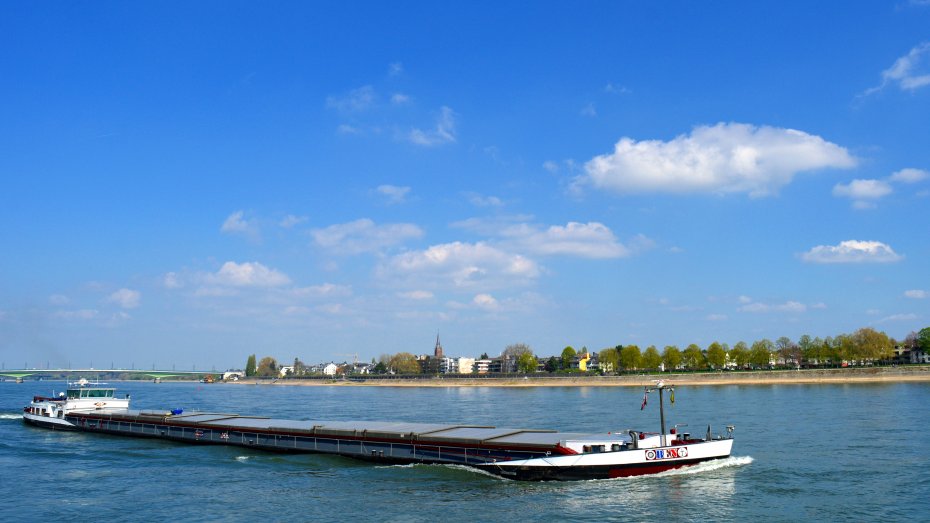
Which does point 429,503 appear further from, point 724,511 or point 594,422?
point 594,422

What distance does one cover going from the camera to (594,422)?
76.9m

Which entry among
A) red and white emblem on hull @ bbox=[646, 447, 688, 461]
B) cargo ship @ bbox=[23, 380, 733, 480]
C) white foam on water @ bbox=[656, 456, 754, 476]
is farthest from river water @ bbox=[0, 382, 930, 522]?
red and white emblem on hull @ bbox=[646, 447, 688, 461]

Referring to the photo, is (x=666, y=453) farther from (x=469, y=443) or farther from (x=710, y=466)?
(x=469, y=443)

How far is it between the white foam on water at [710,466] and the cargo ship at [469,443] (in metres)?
0.30

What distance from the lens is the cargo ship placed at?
41.8 m

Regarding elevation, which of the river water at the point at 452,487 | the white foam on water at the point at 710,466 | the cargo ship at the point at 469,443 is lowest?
the river water at the point at 452,487

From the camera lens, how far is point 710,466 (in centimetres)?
4419

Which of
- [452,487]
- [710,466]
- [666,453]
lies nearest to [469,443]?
[452,487]

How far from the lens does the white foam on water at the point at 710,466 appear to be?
42.7 metres

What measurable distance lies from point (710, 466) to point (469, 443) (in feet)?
53.6

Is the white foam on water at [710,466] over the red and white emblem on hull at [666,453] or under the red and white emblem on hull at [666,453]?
under

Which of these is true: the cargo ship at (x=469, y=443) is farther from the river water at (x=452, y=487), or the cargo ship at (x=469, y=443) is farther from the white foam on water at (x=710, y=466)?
the river water at (x=452, y=487)

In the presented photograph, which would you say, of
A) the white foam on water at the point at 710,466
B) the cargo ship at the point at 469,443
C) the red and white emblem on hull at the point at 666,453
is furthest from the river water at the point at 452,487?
the red and white emblem on hull at the point at 666,453

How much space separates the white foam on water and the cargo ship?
301 millimetres
